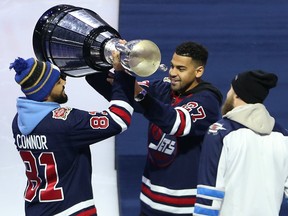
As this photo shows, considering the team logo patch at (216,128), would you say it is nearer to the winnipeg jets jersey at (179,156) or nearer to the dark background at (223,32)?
the winnipeg jets jersey at (179,156)

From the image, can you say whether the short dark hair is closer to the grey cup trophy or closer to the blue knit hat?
the grey cup trophy

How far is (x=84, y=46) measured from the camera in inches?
122

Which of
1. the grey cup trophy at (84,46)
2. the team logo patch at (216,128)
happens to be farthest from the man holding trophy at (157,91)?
the team logo patch at (216,128)

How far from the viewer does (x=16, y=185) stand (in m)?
4.60

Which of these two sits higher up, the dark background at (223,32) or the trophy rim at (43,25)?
A: the trophy rim at (43,25)

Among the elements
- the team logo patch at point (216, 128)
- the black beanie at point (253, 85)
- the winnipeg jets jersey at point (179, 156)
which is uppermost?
the black beanie at point (253, 85)

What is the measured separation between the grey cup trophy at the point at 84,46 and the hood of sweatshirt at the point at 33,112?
0.57 ft

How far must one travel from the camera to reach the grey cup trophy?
2.94m

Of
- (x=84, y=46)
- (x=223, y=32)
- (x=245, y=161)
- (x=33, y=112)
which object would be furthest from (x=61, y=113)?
(x=223, y=32)

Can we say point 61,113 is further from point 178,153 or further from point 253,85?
point 253,85

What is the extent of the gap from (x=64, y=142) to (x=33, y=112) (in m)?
0.15

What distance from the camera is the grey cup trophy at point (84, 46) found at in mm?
2938

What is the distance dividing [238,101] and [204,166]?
250 millimetres

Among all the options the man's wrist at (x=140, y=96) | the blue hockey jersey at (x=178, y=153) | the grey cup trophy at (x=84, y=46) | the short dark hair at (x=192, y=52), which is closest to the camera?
the grey cup trophy at (x=84, y=46)
